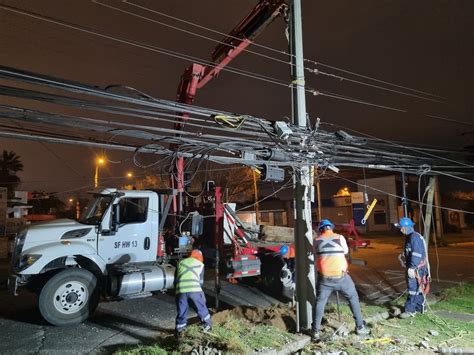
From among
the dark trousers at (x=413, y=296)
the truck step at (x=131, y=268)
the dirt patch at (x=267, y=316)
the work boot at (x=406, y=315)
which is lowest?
the work boot at (x=406, y=315)

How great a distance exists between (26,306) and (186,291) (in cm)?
539

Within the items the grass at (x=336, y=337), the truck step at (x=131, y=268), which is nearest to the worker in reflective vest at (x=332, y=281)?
the grass at (x=336, y=337)

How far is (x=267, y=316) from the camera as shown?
7.90m

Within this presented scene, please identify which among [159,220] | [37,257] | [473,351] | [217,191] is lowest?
[473,351]

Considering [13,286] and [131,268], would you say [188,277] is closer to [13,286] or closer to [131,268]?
[131,268]

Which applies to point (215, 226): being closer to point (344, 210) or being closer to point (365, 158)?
point (365, 158)

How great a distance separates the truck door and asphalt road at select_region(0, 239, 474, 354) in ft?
4.11

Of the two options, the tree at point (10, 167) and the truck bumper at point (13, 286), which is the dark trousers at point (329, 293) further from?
the tree at point (10, 167)

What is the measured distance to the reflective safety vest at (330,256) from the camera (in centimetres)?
702

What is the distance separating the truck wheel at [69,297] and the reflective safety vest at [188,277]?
8.46 feet

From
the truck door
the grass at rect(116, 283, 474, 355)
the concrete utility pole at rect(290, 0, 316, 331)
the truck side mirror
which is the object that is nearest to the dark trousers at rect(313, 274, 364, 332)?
the grass at rect(116, 283, 474, 355)

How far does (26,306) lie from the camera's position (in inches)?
387

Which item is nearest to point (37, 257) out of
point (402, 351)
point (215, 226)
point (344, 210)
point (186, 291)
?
point (186, 291)

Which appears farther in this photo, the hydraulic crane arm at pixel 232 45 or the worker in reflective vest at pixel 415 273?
the hydraulic crane arm at pixel 232 45
